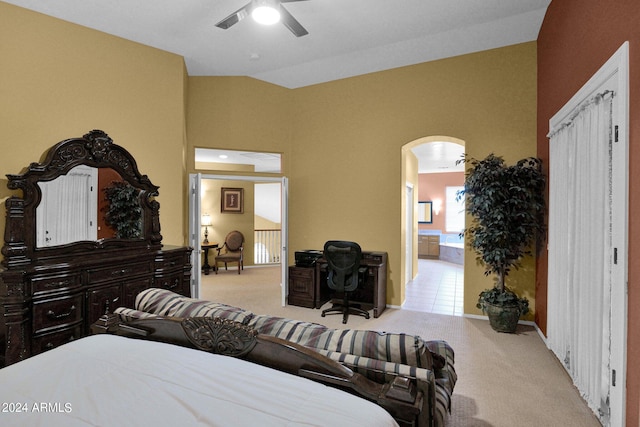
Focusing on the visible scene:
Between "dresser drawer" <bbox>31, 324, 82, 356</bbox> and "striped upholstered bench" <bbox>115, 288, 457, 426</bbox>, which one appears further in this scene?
"dresser drawer" <bbox>31, 324, 82, 356</bbox>

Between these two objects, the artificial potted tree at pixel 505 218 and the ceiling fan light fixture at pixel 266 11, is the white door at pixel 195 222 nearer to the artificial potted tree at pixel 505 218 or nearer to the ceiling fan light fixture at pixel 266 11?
the ceiling fan light fixture at pixel 266 11

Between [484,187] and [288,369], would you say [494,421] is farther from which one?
[484,187]

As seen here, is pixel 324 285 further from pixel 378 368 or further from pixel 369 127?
pixel 378 368

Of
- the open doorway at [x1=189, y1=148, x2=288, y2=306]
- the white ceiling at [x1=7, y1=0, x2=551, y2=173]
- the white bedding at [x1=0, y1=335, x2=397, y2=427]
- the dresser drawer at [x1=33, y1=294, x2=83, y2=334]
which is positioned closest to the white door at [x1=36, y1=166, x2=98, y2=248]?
the dresser drawer at [x1=33, y1=294, x2=83, y2=334]

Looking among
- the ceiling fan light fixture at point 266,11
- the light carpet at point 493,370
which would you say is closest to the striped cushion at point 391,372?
the light carpet at point 493,370

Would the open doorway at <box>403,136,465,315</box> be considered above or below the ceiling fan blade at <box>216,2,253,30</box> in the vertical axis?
below

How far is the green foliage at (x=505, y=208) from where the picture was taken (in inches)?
143

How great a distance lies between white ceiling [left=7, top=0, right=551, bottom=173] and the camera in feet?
11.0

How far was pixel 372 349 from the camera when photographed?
1.30m

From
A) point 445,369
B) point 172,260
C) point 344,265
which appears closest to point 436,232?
point 344,265

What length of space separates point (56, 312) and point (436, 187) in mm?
10639

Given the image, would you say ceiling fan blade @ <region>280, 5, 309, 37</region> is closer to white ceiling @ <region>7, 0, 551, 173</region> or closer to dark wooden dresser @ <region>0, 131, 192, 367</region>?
white ceiling @ <region>7, 0, 551, 173</region>

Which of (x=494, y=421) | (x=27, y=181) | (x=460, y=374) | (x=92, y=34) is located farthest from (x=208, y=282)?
(x=494, y=421)

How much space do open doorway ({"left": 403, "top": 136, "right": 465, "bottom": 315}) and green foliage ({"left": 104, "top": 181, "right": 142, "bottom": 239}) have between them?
3.69 metres
